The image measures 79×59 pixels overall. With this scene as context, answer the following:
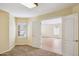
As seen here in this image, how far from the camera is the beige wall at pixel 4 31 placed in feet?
16.5

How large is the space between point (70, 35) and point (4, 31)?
3.06m

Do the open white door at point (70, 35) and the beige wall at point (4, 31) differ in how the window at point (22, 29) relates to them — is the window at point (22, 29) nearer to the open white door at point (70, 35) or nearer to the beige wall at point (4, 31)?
the beige wall at point (4, 31)

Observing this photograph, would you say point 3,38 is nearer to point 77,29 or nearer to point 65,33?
point 65,33

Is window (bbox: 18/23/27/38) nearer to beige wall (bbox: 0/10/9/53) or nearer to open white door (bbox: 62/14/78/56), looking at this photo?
beige wall (bbox: 0/10/9/53)

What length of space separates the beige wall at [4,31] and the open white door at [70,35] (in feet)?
9.10

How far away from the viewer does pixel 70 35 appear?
12.2 feet

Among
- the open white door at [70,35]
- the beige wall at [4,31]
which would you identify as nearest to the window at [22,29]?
the beige wall at [4,31]

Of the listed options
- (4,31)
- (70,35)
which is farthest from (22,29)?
(70,35)

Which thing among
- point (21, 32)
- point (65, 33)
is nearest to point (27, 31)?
point (21, 32)

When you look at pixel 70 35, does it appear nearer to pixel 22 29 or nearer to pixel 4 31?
pixel 4 31

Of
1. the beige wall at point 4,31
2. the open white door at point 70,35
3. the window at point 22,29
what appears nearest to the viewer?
the open white door at point 70,35

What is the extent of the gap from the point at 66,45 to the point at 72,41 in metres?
0.32

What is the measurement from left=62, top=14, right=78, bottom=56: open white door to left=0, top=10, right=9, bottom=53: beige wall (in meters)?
2.77

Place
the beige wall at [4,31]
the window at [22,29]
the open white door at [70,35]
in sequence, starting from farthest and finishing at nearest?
the window at [22,29] < the beige wall at [4,31] < the open white door at [70,35]
